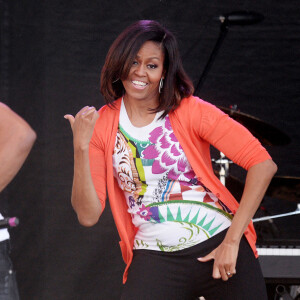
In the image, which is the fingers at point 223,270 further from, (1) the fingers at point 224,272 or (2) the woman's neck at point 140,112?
(2) the woman's neck at point 140,112

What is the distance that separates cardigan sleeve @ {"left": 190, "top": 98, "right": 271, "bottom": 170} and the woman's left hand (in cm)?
30

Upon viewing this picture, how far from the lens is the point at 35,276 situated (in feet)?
12.5

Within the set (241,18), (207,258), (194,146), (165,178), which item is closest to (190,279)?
(207,258)

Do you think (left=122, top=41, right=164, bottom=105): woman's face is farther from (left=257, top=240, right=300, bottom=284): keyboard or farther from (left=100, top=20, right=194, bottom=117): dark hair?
(left=257, top=240, right=300, bottom=284): keyboard

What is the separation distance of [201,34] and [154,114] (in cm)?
158

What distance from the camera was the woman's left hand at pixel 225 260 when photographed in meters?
1.98

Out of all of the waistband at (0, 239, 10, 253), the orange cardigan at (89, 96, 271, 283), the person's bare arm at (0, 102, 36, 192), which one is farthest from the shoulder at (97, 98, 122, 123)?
the waistband at (0, 239, 10, 253)

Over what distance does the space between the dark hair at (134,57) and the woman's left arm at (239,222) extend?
1.32 feet

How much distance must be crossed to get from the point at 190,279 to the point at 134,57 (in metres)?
0.82

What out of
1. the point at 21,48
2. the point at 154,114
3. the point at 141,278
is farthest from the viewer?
the point at 21,48

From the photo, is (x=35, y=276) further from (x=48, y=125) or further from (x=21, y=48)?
(x=21, y=48)

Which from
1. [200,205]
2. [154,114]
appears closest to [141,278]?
[200,205]

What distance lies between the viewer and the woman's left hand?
78.1 inches

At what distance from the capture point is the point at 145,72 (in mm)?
2164
